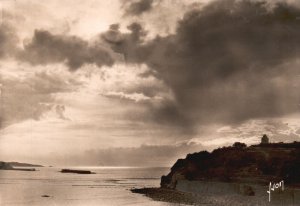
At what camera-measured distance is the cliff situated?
7369 centimetres

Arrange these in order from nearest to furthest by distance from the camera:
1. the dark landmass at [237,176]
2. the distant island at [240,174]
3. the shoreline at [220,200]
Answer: the shoreline at [220,200] < the dark landmass at [237,176] < the distant island at [240,174]

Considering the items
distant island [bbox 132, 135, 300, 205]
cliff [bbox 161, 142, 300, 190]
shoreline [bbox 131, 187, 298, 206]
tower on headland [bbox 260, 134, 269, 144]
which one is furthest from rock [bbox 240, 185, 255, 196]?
tower on headland [bbox 260, 134, 269, 144]

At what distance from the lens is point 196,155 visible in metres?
98.1

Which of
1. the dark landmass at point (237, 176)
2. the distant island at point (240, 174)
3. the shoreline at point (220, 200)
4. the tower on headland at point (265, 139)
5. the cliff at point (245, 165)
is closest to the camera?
the shoreline at point (220, 200)

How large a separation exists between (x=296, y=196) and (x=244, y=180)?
1681 centimetres

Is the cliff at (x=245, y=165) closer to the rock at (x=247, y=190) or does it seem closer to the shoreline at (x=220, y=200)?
the rock at (x=247, y=190)

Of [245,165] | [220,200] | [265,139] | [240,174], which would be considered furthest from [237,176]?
[265,139]

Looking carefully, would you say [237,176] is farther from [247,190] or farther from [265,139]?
[265,139]

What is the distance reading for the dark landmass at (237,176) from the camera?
64.9m

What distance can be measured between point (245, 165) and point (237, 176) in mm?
4847

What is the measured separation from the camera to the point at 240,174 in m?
77.6

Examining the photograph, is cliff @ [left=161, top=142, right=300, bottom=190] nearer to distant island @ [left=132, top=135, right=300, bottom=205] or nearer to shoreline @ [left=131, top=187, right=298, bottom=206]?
distant island @ [left=132, top=135, right=300, bottom=205]

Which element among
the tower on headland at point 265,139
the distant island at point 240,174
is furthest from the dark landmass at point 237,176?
the tower on headland at point 265,139

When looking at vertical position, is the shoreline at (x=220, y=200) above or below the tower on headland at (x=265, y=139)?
below
